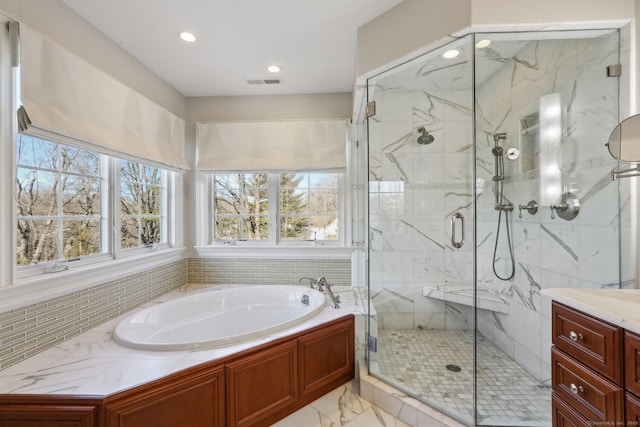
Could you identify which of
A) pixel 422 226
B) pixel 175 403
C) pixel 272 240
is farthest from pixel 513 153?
pixel 175 403

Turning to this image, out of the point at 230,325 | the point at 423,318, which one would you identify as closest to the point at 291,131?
the point at 230,325

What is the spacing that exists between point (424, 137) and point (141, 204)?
2.69m

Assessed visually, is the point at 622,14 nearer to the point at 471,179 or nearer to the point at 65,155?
the point at 471,179

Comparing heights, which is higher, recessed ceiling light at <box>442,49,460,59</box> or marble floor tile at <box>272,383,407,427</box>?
recessed ceiling light at <box>442,49,460,59</box>

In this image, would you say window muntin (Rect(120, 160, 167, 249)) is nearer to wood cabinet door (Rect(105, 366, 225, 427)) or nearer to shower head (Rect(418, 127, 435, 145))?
wood cabinet door (Rect(105, 366, 225, 427))

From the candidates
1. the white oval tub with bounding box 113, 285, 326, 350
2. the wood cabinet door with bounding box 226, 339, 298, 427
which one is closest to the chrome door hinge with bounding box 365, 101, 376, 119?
the white oval tub with bounding box 113, 285, 326, 350

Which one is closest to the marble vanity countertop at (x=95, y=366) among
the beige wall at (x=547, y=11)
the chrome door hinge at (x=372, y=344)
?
the chrome door hinge at (x=372, y=344)

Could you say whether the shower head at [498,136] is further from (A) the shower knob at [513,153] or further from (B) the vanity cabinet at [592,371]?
(B) the vanity cabinet at [592,371]

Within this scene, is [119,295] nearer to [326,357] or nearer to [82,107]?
[82,107]

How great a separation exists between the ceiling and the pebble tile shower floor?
2.31 meters

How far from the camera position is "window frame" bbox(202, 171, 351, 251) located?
2.95m

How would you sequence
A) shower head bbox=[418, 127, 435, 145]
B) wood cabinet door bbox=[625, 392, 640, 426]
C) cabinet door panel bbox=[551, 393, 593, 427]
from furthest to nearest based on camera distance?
shower head bbox=[418, 127, 435, 145]
cabinet door panel bbox=[551, 393, 593, 427]
wood cabinet door bbox=[625, 392, 640, 426]

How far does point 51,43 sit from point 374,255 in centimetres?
260

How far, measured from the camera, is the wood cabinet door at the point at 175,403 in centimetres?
121
